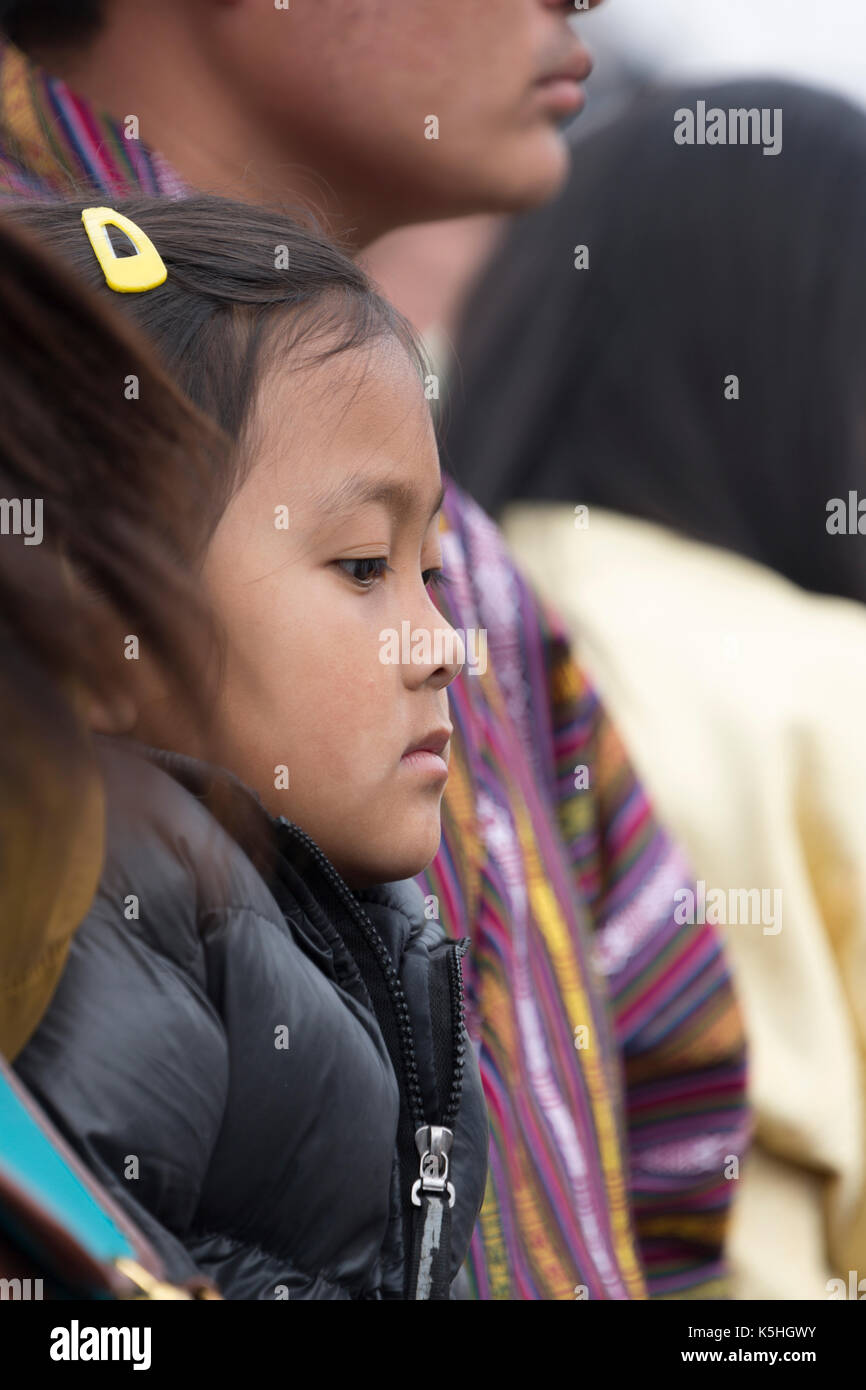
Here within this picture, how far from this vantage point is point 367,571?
71 cm

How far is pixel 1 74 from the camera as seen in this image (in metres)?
0.95

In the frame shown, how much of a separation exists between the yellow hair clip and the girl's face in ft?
0.21

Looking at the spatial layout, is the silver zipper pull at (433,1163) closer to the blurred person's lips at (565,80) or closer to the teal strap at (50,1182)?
the teal strap at (50,1182)

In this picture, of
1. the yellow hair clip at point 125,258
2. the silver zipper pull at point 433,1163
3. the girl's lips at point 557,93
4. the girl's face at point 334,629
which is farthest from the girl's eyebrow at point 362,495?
the girl's lips at point 557,93

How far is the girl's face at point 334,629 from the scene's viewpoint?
689mm

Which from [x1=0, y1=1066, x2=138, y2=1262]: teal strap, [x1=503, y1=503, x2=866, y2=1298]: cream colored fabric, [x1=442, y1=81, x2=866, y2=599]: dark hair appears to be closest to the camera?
[x1=0, y1=1066, x2=138, y2=1262]: teal strap

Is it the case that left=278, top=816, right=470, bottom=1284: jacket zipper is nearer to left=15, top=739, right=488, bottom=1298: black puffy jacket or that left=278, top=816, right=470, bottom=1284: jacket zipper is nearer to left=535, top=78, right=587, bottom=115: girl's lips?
left=15, top=739, right=488, bottom=1298: black puffy jacket

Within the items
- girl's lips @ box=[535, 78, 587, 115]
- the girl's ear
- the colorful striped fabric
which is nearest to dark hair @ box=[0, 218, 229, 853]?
the girl's ear

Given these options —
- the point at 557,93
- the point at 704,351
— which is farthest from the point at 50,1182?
the point at 704,351

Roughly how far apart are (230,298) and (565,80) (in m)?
0.47

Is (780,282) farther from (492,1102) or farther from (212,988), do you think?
(212,988)

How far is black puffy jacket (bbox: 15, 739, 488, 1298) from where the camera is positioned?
592mm
